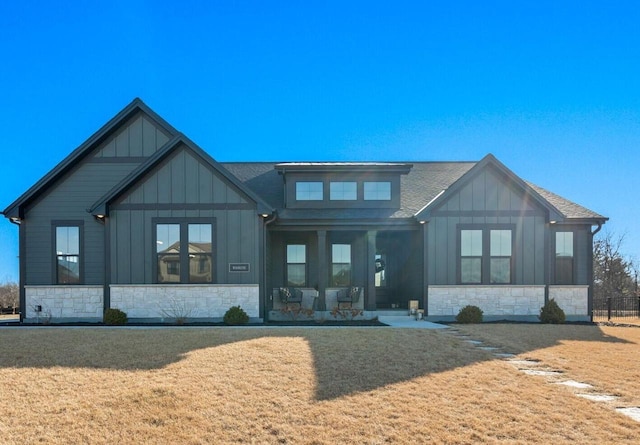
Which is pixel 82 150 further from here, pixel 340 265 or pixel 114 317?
pixel 340 265

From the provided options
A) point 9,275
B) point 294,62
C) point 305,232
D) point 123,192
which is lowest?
point 9,275

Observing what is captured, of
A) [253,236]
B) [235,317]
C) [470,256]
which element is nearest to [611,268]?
[470,256]

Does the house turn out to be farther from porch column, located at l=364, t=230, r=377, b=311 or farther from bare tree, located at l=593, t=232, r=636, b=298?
bare tree, located at l=593, t=232, r=636, b=298

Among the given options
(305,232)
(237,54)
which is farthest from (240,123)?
(305,232)

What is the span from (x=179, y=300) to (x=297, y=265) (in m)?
4.64

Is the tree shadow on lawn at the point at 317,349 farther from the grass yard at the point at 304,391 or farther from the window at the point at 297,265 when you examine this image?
the window at the point at 297,265

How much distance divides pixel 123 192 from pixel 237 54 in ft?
29.7

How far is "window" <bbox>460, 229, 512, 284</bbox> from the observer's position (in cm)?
1459

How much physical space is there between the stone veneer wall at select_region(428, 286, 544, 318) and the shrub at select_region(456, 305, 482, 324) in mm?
586

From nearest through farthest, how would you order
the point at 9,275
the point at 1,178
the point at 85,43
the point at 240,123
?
the point at 85,43, the point at 240,123, the point at 9,275, the point at 1,178

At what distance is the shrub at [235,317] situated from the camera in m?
13.3

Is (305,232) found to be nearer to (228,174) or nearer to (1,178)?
(228,174)

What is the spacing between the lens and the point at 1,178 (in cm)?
5562

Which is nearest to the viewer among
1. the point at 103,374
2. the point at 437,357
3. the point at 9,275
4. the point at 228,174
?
the point at 103,374
